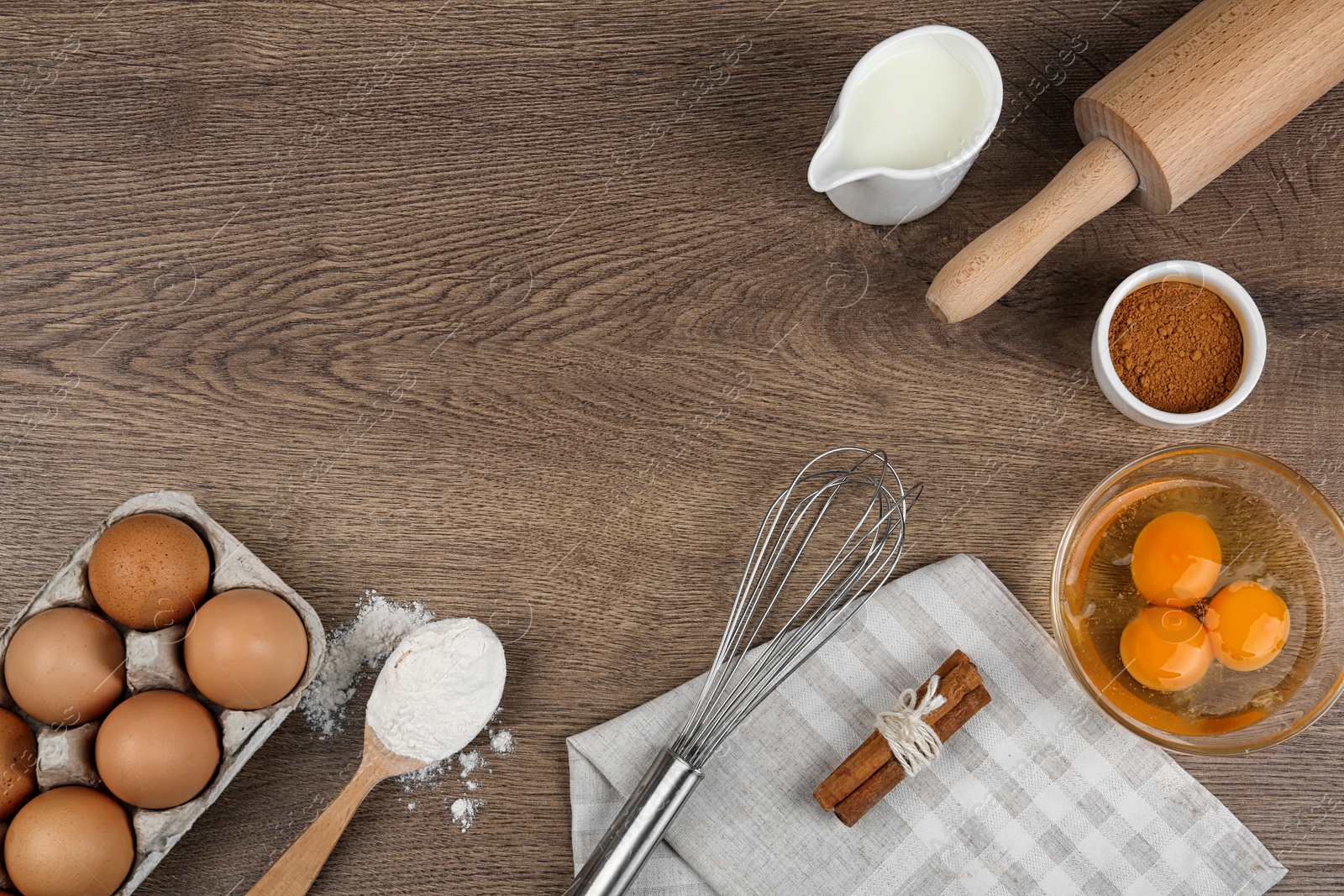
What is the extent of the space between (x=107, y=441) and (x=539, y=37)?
1.74 feet

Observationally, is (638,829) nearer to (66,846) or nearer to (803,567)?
(803,567)

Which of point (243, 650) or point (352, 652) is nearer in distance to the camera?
point (243, 650)

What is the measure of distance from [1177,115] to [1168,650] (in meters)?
0.41

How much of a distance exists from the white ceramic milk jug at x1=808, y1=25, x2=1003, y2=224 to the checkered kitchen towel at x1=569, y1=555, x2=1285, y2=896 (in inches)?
12.6

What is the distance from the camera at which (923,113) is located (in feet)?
2.36

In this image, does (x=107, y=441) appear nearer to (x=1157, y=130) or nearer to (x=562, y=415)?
(x=562, y=415)

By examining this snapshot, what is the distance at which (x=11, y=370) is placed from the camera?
0.81 meters

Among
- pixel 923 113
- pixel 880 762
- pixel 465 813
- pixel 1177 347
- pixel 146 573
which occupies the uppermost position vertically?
pixel 923 113

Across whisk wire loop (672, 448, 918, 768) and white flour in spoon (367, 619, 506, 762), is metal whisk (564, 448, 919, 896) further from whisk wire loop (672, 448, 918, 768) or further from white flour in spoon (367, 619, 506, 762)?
white flour in spoon (367, 619, 506, 762)

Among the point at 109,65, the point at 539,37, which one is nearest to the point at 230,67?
the point at 109,65

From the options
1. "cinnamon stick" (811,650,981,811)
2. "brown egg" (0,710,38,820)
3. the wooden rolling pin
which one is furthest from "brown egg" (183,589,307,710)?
the wooden rolling pin

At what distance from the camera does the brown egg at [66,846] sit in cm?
65

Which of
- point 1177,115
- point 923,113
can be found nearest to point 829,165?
point 923,113

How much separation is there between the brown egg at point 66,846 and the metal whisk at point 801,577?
15.1 inches
